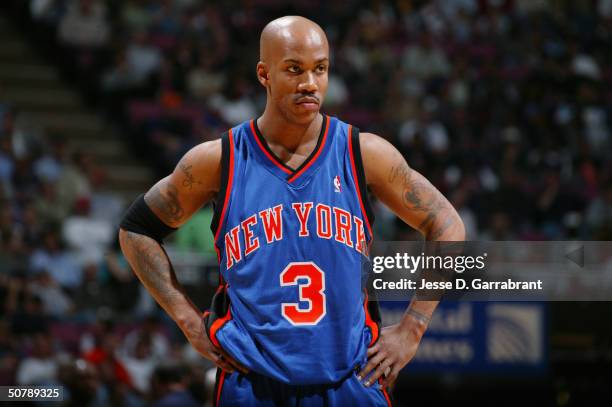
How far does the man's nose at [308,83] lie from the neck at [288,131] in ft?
0.63

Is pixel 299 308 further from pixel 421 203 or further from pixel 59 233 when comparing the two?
pixel 59 233

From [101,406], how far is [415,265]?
4829 millimetres

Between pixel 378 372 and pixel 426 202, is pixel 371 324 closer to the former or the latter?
pixel 378 372

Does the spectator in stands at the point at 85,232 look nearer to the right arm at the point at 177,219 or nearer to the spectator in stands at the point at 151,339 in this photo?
the spectator in stands at the point at 151,339

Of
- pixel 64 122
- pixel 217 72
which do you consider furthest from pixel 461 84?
pixel 64 122

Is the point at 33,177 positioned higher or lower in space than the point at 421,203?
higher

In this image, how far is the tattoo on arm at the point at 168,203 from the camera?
150 inches

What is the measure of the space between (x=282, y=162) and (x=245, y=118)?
9788 millimetres

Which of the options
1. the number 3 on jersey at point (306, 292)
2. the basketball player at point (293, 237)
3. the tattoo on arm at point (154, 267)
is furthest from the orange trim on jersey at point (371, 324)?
the tattoo on arm at point (154, 267)

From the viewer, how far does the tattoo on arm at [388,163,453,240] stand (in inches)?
147

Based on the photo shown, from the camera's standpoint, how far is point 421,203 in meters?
3.75

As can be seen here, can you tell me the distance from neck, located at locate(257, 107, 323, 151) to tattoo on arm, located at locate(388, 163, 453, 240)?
36cm

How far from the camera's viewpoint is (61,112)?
14547 millimetres

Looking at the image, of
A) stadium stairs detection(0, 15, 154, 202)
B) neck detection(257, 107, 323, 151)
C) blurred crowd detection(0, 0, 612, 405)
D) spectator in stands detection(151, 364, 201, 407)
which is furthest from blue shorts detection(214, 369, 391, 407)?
stadium stairs detection(0, 15, 154, 202)
